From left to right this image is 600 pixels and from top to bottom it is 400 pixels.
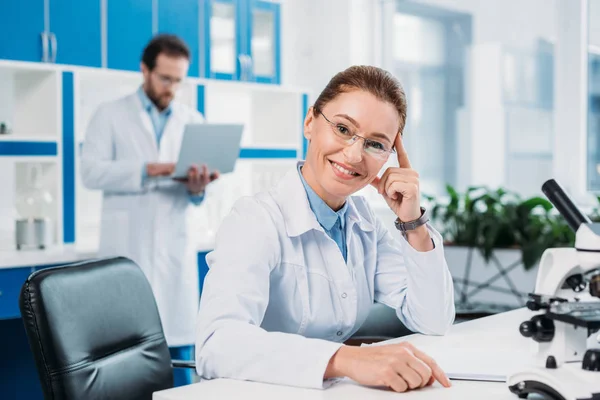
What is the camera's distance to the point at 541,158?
15.3 feet

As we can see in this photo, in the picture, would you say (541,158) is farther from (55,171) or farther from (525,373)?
(525,373)

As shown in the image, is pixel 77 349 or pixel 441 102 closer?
pixel 77 349

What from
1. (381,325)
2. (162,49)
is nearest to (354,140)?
(381,325)

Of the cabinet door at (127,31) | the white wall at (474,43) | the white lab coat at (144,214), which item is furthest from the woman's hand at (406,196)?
the white wall at (474,43)

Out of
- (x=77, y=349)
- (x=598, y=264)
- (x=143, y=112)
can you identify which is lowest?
(x=77, y=349)

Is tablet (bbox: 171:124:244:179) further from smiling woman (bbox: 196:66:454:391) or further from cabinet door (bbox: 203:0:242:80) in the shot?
smiling woman (bbox: 196:66:454:391)

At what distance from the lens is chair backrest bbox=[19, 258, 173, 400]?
1462mm

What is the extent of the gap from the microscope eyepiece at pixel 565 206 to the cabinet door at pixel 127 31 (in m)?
2.97

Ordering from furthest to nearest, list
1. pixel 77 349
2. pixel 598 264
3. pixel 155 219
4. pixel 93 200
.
Answer: pixel 93 200 → pixel 155 219 → pixel 77 349 → pixel 598 264

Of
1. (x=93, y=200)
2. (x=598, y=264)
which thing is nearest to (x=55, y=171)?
(x=93, y=200)

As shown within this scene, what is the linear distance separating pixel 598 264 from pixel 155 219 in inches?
93.7

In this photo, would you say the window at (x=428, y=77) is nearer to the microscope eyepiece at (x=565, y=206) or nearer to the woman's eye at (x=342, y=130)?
the woman's eye at (x=342, y=130)

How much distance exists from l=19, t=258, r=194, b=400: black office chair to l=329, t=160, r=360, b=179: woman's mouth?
577 millimetres

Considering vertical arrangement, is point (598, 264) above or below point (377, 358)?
above
